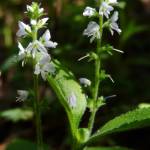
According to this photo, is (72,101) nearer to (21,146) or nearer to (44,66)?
(44,66)

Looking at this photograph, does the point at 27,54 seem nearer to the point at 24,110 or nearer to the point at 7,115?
the point at 7,115

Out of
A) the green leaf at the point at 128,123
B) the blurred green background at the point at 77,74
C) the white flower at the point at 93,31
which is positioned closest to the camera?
the green leaf at the point at 128,123

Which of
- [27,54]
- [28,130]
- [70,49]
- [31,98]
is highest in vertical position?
[27,54]

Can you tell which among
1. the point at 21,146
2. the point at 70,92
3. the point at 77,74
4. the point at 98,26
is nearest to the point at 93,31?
the point at 98,26

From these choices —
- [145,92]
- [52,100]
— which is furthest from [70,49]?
[145,92]

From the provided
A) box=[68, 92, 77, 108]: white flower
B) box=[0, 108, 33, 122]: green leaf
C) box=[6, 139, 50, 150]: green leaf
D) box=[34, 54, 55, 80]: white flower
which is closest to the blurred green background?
box=[0, 108, 33, 122]: green leaf

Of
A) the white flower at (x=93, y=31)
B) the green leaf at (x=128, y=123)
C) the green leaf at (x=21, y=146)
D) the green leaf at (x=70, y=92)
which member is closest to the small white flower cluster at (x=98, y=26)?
the white flower at (x=93, y=31)

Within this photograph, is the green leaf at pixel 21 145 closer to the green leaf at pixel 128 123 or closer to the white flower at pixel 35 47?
the green leaf at pixel 128 123

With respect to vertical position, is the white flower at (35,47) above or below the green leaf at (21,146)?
above
